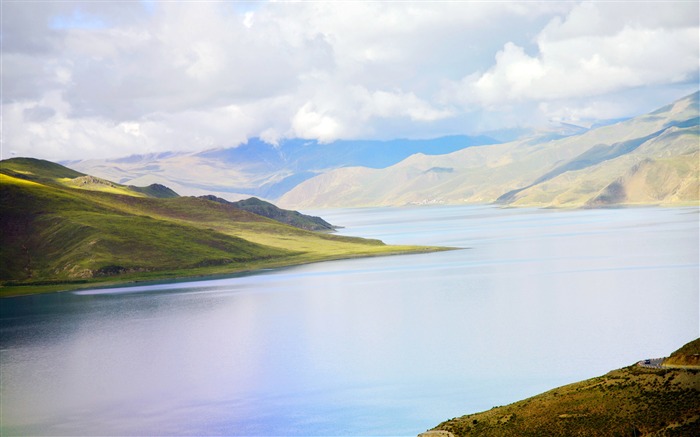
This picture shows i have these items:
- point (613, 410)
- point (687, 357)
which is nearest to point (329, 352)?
point (613, 410)

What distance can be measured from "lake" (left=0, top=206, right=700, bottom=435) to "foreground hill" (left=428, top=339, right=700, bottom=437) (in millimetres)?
20642

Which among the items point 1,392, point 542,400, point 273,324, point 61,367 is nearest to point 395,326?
point 273,324

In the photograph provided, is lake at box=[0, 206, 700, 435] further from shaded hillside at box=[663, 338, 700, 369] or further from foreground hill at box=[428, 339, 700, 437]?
shaded hillside at box=[663, 338, 700, 369]

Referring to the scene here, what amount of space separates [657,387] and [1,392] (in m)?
80.5

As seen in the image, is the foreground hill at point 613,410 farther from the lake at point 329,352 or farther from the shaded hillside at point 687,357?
the lake at point 329,352

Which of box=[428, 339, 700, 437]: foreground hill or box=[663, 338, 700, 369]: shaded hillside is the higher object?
box=[663, 338, 700, 369]: shaded hillside

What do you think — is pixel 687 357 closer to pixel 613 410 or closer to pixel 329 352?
pixel 613 410

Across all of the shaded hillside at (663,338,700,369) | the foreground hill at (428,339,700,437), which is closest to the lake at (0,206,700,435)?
the foreground hill at (428,339,700,437)

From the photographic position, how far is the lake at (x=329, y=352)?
287 ft

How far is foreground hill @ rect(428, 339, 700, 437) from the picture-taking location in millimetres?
52125

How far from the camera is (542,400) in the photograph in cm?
6109

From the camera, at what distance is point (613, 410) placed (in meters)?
55.3

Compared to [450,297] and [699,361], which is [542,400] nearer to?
[699,361]

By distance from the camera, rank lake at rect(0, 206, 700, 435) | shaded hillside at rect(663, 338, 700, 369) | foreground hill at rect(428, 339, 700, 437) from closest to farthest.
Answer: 1. foreground hill at rect(428, 339, 700, 437)
2. shaded hillside at rect(663, 338, 700, 369)
3. lake at rect(0, 206, 700, 435)
